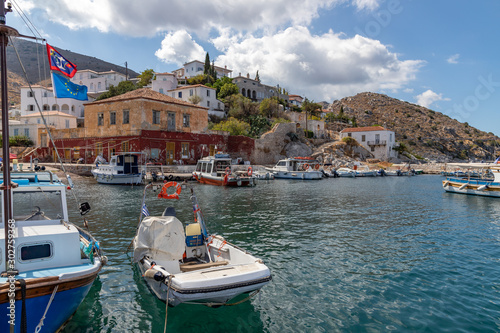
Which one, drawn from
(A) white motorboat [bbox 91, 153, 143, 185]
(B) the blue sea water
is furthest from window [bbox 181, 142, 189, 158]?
(B) the blue sea water

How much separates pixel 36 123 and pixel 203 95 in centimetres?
2829

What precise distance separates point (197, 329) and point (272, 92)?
279 ft

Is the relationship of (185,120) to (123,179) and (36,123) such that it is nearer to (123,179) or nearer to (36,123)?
(123,179)

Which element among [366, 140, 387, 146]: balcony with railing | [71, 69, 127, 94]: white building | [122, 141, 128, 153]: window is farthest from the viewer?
[71, 69, 127, 94]: white building

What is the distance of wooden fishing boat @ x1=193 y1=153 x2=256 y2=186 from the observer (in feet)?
102

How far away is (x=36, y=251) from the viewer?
5664 millimetres

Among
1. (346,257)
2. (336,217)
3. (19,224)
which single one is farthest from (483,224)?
(19,224)

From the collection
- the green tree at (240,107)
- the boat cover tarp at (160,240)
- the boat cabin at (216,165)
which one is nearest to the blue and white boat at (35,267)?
the boat cover tarp at (160,240)

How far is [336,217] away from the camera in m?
17.1

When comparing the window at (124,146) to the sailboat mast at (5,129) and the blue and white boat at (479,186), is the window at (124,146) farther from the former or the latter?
the blue and white boat at (479,186)

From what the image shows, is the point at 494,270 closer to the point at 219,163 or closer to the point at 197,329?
the point at 197,329

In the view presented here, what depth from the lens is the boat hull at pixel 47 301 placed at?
464 centimetres

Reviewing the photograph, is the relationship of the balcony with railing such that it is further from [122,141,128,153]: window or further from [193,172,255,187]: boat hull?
Result: [122,141,128,153]: window

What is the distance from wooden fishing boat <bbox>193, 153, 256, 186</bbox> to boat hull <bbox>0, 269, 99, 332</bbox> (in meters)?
25.4
